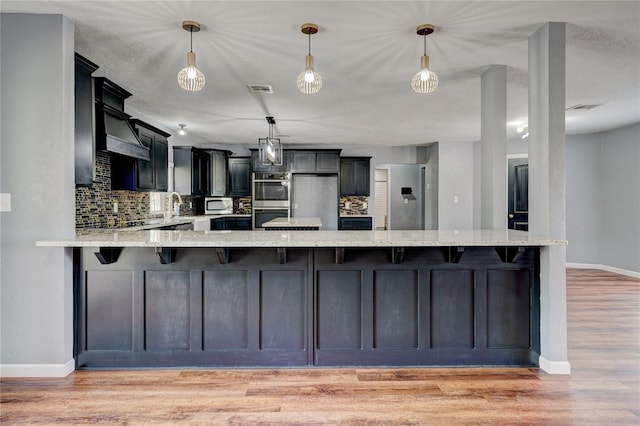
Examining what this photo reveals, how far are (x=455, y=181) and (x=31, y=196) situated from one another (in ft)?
22.7

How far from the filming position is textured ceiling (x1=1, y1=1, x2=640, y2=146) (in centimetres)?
245

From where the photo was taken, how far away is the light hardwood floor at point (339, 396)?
6.56 feet

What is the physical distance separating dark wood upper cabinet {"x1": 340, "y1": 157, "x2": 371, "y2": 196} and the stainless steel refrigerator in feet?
0.77

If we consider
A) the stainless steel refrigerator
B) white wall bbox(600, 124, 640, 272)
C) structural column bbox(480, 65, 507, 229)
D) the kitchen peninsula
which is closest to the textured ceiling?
structural column bbox(480, 65, 507, 229)

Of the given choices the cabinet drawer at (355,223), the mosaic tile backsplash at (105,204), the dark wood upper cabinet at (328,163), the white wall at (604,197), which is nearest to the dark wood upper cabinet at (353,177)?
the dark wood upper cabinet at (328,163)

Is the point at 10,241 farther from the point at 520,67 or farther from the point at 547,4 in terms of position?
the point at 520,67

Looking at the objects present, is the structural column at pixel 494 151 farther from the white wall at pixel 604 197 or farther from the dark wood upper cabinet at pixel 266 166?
the dark wood upper cabinet at pixel 266 166

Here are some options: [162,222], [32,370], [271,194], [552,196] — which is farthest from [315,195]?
[32,370]

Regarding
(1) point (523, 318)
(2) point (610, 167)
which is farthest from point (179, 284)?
(2) point (610, 167)

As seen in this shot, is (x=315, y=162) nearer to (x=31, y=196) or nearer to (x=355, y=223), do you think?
(x=355, y=223)

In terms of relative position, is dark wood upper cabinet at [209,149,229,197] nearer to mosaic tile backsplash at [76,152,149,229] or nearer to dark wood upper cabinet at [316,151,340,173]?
dark wood upper cabinet at [316,151,340,173]

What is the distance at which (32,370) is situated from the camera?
249 cm

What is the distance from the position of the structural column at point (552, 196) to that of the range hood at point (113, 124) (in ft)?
11.3

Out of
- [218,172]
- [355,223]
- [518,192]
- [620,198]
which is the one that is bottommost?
[355,223]
